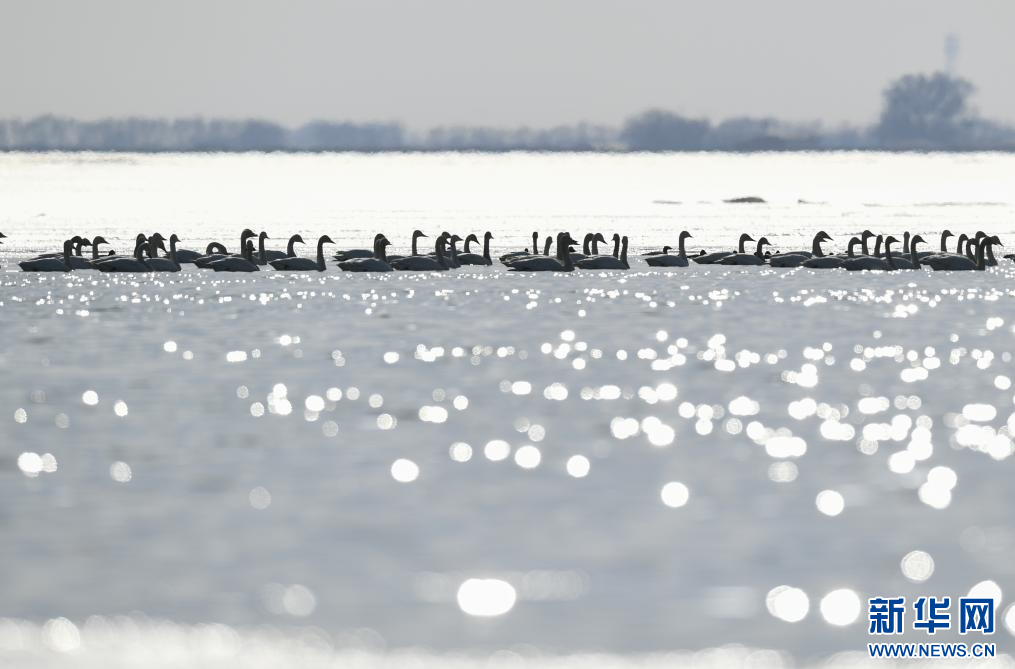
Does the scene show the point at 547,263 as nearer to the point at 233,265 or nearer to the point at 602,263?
the point at 602,263

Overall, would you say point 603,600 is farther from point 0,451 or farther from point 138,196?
point 138,196

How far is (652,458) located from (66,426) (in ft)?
→ 20.8

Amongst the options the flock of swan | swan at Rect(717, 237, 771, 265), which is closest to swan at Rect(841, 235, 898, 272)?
the flock of swan

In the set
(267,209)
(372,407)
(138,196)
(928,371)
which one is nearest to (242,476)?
(372,407)

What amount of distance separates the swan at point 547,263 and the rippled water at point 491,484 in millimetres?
18835

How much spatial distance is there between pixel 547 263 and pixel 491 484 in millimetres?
39032

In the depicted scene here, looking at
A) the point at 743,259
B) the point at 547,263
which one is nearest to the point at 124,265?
the point at 547,263

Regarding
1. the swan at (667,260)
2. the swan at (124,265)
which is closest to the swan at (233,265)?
the swan at (124,265)

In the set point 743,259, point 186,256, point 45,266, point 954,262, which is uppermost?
point 954,262

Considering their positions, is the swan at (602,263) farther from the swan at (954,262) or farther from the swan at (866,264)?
the swan at (954,262)

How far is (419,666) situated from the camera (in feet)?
34.4

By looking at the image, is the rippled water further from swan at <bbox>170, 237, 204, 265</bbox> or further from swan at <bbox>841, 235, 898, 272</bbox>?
swan at <bbox>170, 237, 204, 265</bbox>

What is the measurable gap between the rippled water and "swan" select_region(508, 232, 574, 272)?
18.8 m

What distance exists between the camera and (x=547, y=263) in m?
54.6
